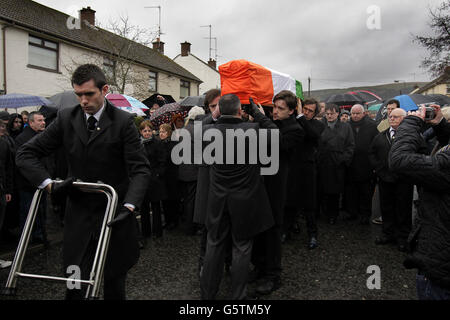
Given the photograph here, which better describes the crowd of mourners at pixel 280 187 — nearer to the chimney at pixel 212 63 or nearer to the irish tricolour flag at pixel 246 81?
the irish tricolour flag at pixel 246 81

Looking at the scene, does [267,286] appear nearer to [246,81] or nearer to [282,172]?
[282,172]

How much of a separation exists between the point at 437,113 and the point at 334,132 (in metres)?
3.74

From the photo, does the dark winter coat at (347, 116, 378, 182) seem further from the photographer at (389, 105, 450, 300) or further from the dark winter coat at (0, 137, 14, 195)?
the dark winter coat at (0, 137, 14, 195)

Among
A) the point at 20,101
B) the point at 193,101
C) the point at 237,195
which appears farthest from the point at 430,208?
the point at 20,101

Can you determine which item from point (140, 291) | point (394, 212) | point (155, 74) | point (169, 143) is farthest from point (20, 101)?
point (155, 74)

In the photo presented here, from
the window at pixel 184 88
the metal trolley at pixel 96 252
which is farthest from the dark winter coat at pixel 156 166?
the window at pixel 184 88

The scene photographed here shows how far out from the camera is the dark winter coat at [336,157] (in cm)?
630

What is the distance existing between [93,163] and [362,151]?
17.8 ft

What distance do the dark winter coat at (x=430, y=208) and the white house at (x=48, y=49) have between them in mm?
18191

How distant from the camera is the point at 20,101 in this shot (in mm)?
10156

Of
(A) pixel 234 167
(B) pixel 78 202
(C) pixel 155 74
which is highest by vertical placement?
(C) pixel 155 74

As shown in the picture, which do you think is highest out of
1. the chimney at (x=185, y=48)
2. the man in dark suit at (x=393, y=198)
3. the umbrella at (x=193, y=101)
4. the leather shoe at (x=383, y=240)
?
the chimney at (x=185, y=48)

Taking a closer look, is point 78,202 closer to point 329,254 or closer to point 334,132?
point 329,254

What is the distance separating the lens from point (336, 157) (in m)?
6.32
